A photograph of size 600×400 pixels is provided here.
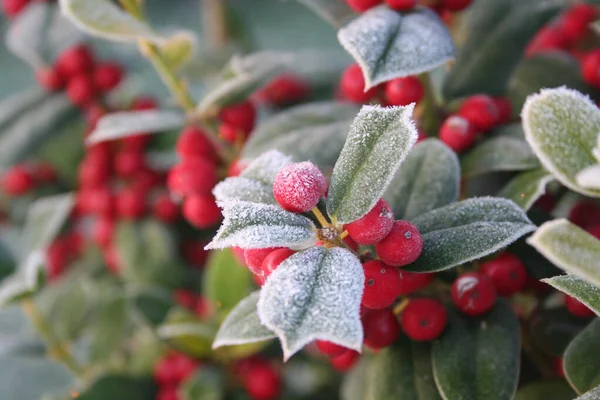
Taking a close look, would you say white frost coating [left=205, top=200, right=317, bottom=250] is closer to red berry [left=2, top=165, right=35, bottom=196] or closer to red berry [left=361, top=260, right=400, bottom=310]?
red berry [left=361, top=260, right=400, bottom=310]

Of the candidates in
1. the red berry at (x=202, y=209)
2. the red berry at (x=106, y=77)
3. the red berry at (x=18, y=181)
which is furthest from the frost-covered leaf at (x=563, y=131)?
the red berry at (x=18, y=181)

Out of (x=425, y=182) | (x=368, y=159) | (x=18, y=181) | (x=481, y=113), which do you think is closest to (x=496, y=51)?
(x=481, y=113)

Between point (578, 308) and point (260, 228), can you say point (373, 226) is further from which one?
point (578, 308)

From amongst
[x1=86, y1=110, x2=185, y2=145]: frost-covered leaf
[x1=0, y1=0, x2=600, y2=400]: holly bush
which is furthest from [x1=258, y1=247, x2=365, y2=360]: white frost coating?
[x1=86, y1=110, x2=185, y2=145]: frost-covered leaf

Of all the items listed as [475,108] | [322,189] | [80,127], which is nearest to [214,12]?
[80,127]

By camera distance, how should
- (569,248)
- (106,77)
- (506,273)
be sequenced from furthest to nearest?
(106,77) < (506,273) < (569,248)

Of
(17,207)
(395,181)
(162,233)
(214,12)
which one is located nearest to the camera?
(395,181)

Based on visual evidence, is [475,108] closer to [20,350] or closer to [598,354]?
[598,354]
